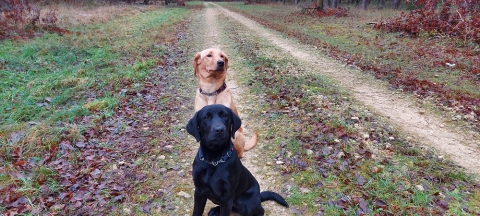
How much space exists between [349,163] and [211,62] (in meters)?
2.81

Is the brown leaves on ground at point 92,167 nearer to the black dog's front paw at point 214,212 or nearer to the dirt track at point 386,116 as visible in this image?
the black dog's front paw at point 214,212

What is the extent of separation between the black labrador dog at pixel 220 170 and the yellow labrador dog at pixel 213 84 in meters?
1.34

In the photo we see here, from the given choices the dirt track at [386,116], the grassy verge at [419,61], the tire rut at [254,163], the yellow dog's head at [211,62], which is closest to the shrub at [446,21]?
the grassy verge at [419,61]

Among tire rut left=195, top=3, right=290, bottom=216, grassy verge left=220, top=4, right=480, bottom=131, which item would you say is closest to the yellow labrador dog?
tire rut left=195, top=3, right=290, bottom=216

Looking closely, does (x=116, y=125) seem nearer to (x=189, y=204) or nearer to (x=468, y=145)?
(x=189, y=204)

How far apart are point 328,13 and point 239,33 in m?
10.7

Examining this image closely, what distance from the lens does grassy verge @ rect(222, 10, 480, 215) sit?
162 inches

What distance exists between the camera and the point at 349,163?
499 centimetres

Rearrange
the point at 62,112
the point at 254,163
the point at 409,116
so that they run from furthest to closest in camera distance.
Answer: the point at 409,116, the point at 62,112, the point at 254,163

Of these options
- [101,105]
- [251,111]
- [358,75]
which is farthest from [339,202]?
[358,75]

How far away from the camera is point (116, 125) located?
20.7 ft

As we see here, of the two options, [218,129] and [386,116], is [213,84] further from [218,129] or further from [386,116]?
[386,116]

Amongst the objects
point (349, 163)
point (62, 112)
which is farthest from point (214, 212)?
point (62, 112)

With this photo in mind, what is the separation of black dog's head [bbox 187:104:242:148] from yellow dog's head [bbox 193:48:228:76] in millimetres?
1725
